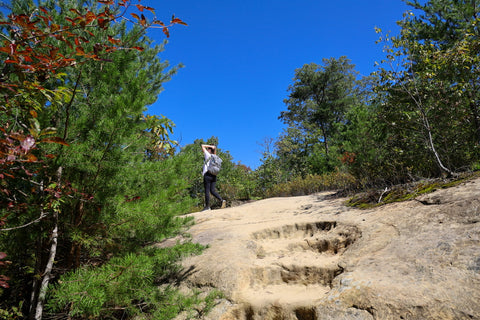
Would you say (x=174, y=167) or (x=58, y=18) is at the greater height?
(x=58, y=18)

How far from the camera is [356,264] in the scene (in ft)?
7.28

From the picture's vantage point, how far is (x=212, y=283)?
8.86 feet

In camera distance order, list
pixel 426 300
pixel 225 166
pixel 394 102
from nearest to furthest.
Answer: pixel 426 300, pixel 394 102, pixel 225 166

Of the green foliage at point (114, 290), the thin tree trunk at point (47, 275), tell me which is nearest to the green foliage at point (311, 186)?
the green foliage at point (114, 290)

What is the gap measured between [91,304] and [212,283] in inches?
49.0

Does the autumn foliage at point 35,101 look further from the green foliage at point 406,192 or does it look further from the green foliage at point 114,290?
the green foliage at point 406,192

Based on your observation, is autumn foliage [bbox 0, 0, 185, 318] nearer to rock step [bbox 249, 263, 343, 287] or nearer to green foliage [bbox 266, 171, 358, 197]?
rock step [bbox 249, 263, 343, 287]

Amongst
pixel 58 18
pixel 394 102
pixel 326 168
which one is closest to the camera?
pixel 58 18

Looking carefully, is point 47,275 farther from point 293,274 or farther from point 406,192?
point 406,192

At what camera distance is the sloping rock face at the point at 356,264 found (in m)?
1.63

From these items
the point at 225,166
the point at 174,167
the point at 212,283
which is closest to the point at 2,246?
the point at 174,167

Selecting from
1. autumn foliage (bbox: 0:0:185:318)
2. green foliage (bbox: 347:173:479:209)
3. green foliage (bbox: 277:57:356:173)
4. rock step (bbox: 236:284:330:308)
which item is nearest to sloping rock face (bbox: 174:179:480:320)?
rock step (bbox: 236:284:330:308)

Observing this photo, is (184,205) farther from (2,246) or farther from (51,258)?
(2,246)

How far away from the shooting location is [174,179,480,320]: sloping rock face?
1.63 m
